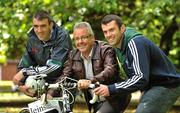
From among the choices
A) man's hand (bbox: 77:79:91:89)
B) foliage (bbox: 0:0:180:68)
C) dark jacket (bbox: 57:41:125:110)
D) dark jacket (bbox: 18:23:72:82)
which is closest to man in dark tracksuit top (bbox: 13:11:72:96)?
dark jacket (bbox: 18:23:72:82)

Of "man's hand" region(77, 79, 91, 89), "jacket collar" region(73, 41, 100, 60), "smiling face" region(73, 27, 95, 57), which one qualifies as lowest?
"man's hand" region(77, 79, 91, 89)

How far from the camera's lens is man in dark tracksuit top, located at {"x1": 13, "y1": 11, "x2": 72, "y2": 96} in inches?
240

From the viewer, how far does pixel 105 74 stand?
226 inches

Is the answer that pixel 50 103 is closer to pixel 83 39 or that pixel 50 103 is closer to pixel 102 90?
pixel 102 90

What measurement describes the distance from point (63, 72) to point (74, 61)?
0.78ft

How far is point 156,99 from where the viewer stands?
5.43 metres

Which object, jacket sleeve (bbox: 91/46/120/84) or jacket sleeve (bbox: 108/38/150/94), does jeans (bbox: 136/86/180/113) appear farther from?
jacket sleeve (bbox: 91/46/120/84)

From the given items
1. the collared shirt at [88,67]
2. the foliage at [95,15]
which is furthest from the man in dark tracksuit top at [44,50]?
the foliage at [95,15]

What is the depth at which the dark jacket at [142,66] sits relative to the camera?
520 cm

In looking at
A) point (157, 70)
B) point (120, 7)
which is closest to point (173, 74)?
point (157, 70)

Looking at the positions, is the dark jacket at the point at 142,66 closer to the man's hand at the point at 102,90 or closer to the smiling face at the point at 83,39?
the man's hand at the point at 102,90

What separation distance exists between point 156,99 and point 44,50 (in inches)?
A: 67.7

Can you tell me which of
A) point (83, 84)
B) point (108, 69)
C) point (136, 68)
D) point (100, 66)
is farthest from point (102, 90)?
point (100, 66)

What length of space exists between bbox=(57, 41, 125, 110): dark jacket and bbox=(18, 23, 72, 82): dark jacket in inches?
9.3
